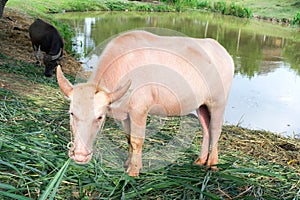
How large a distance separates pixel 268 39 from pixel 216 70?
16.2 meters

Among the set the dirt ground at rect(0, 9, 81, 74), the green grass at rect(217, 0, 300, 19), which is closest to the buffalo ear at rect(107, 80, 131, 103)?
the dirt ground at rect(0, 9, 81, 74)

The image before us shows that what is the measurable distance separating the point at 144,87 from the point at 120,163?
771mm

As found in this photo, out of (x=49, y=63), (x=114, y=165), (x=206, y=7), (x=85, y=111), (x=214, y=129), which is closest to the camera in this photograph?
(x=85, y=111)

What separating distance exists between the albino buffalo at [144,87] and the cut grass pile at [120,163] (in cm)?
22

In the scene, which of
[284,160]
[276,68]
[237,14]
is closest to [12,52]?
[284,160]

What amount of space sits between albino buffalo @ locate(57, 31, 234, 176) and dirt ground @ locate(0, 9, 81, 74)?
4233 mm

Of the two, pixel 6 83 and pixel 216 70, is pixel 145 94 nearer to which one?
pixel 216 70

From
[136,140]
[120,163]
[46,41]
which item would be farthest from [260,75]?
[136,140]

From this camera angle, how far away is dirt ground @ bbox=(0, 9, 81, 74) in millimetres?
6605

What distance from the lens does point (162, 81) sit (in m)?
2.71

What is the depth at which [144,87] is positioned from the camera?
263 centimetres

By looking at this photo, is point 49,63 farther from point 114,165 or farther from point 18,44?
point 114,165

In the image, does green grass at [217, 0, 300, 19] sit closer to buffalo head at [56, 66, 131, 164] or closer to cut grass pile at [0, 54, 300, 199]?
cut grass pile at [0, 54, 300, 199]

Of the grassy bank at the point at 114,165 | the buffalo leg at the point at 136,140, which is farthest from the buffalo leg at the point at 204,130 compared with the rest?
the buffalo leg at the point at 136,140
